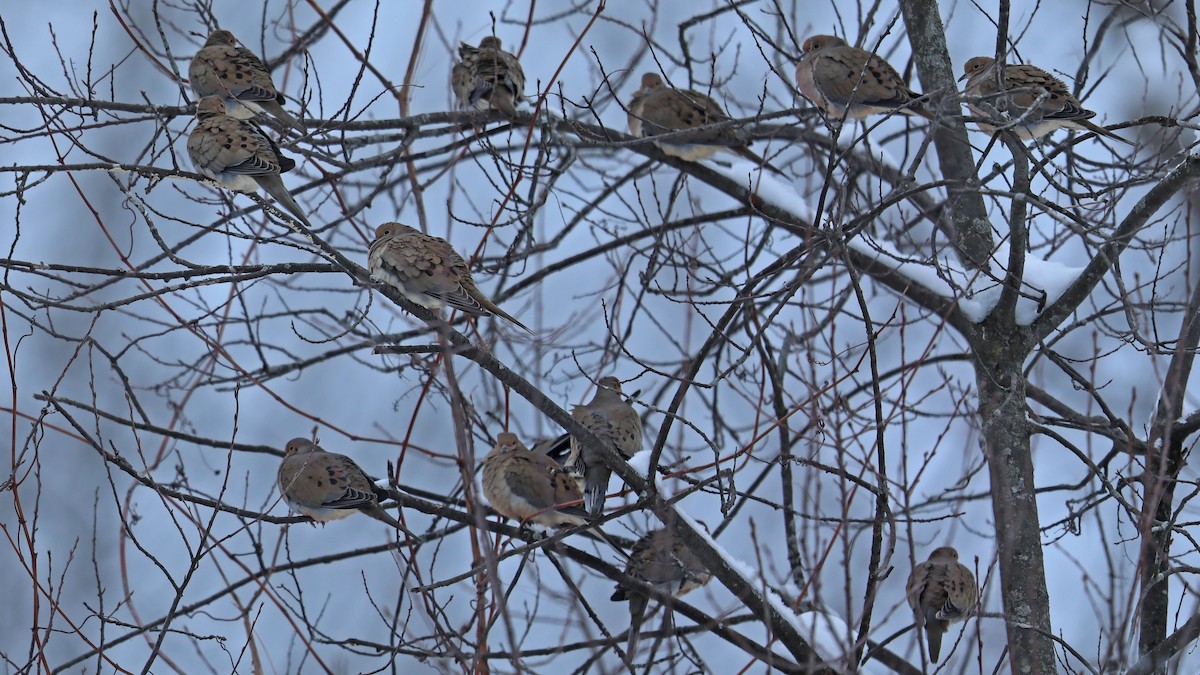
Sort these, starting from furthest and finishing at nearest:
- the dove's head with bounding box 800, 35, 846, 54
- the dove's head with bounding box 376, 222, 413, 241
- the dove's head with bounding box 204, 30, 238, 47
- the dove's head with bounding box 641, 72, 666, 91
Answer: the dove's head with bounding box 641, 72, 666, 91
the dove's head with bounding box 204, 30, 238, 47
the dove's head with bounding box 800, 35, 846, 54
the dove's head with bounding box 376, 222, 413, 241

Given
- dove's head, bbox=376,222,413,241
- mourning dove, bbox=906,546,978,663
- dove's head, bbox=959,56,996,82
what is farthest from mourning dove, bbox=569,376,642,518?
dove's head, bbox=959,56,996,82

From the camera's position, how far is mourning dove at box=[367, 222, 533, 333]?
15.9 feet

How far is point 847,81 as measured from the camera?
6316 millimetres

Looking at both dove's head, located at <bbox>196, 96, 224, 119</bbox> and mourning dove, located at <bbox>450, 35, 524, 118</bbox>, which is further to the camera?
mourning dove, located at <bbox>450, 35, 524, 118</bbox>

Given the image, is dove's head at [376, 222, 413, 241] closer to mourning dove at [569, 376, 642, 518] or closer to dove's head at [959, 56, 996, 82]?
mourning dove at [569, 376, 642, 518]

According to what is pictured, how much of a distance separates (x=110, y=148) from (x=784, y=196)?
6936 millimetres

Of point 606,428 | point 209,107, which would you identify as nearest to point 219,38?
point 209,107

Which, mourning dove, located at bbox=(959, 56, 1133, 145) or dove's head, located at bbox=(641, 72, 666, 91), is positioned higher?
dove's head, located at bbox=(641, 72, 666, 91)

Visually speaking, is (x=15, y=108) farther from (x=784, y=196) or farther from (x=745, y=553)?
(x=784, y=196)

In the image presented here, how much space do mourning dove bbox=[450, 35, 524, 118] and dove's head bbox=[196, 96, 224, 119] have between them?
125cm

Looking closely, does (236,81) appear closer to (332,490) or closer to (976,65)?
(332,490)

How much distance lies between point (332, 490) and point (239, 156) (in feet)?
5.79

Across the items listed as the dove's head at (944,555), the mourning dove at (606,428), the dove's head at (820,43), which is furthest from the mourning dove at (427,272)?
the dove's head at (820,43)

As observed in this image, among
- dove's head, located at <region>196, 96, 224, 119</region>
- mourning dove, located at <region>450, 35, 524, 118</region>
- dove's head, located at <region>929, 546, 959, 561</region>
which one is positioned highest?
mourning dove, located at <region>450, 35, 524, 118</region>
